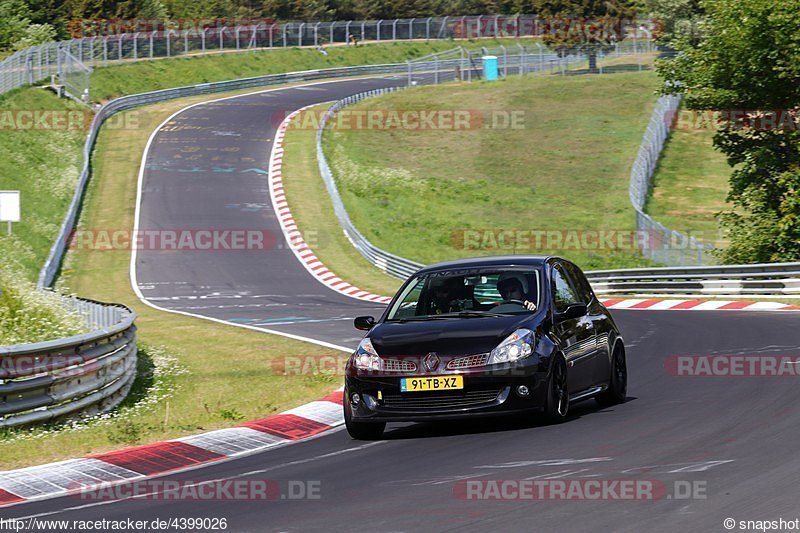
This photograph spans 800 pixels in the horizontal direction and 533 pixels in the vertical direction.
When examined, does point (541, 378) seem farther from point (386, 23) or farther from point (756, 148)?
point (386, 23)

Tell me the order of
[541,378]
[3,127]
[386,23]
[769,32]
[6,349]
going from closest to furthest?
[541,378] → [6,349] → [769,32] → [3,127] → [386,23]

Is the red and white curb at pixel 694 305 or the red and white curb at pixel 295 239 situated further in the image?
the red and white curb at pixel 295 239

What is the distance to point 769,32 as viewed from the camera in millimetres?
30578

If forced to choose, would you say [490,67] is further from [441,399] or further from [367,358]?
[441,399]

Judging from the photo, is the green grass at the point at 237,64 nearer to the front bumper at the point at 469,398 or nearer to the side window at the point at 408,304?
the side window at the point at 408,304

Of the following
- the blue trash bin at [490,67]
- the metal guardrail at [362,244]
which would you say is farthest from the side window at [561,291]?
the blue trash bin at [490,67]

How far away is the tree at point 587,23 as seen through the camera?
88375mm

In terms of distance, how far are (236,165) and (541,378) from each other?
146 ft

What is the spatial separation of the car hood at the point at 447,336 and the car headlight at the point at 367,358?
0.05m

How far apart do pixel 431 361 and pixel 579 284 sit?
273cm

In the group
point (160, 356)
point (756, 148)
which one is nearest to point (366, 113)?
point (756, 148)

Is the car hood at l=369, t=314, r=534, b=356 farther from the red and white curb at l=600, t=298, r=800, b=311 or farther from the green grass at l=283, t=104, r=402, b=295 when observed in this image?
the green grass at l=283, t=104, r=402, b=295

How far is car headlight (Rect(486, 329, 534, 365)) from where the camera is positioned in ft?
33.9

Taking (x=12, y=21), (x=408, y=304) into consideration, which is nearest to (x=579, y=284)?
(x=408, y=304)
